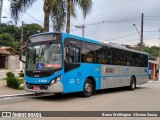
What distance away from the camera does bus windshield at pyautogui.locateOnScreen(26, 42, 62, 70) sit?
1377 centimetres

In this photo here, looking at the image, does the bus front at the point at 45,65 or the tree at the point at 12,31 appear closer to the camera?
the bus front at the point at 45,65

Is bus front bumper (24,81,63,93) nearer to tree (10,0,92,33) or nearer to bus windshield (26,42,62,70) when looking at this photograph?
bus windshield (26,42,62,70)

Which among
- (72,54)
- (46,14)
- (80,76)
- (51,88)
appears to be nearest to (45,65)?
(51,88)

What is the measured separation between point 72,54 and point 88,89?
247 centimetres

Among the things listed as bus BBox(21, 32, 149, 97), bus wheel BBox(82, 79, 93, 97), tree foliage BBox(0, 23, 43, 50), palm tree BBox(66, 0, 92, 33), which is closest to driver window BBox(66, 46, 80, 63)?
bus BBox(21, 32, 149, 97)

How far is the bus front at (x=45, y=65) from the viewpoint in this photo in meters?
13.6

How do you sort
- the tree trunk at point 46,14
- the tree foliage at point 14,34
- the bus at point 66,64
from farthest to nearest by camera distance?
the tree foliage at point 14,34 < the tree trunk at point 46,14 < the bus at point 66,64

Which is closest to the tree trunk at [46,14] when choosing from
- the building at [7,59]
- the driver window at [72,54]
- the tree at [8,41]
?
the driver window at [72,54]

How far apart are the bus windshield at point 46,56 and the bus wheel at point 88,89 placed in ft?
8.49

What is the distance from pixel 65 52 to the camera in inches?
550

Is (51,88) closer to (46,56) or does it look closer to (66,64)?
(66,64)

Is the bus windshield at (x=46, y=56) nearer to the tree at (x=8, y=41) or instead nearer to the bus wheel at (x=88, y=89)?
the bus wheel at (x=88, y=89)

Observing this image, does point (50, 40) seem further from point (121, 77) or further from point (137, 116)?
point (121, 77)

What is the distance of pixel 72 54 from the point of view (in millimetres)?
14539
